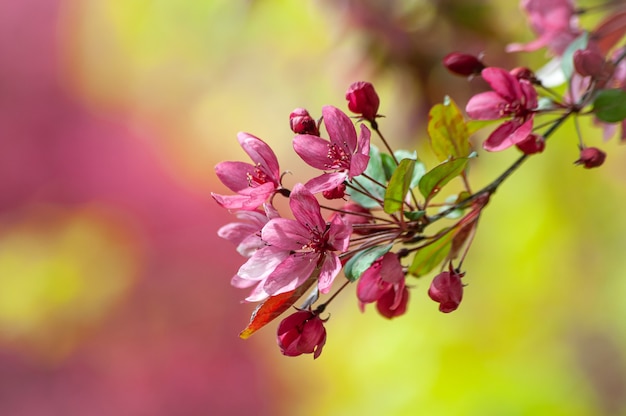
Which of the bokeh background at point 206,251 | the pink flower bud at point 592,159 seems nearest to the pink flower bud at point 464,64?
the pink flower bud at point 592,159

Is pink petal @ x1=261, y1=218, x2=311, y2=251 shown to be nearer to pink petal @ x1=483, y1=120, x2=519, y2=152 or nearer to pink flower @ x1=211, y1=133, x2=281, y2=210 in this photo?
pink flower @ x1=211, y1=133, x2=281, y2=210

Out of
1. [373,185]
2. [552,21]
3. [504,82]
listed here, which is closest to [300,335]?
[373,185]

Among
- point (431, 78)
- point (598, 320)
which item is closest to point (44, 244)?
point (431, 78)

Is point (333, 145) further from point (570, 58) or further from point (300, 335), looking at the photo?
point (570, 58)

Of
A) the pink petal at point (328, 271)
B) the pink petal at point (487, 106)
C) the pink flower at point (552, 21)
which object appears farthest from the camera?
the pink flower at point (552, 21)

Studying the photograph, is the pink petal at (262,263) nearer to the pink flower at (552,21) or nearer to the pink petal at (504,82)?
the pink petal at (504,82)

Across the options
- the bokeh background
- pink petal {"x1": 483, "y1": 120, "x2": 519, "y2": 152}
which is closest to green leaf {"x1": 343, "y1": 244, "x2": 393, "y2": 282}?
pink petal {"x1": 483, "y1": 120, "x2": 519, "y2": 152}
